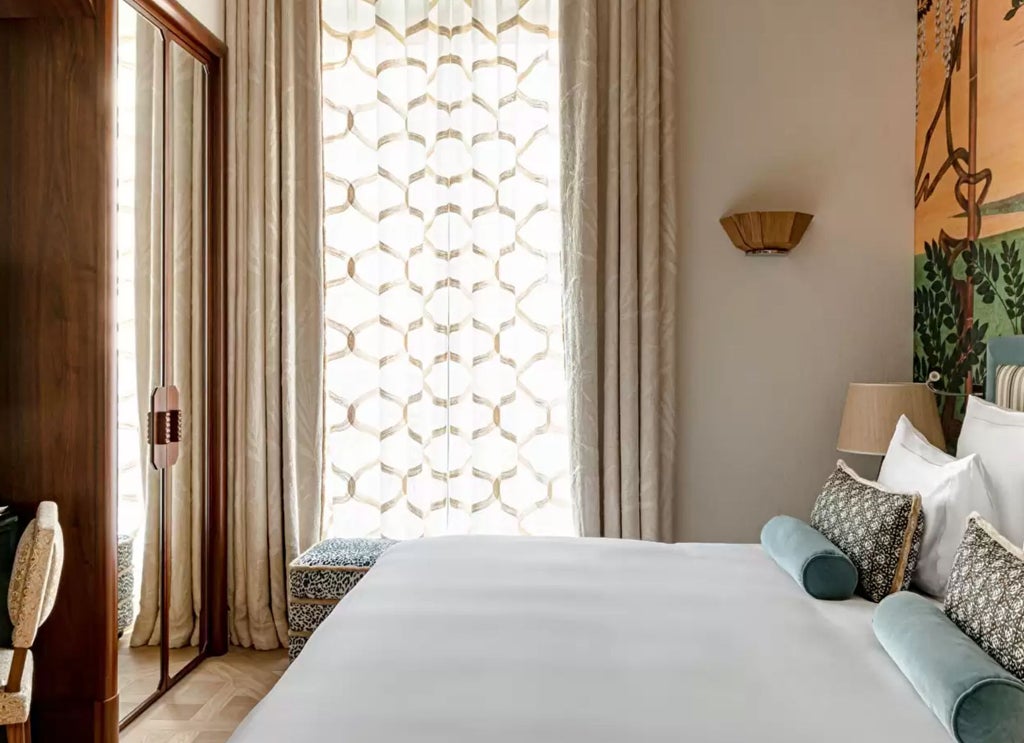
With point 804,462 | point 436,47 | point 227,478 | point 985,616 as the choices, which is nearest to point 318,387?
point 227,478

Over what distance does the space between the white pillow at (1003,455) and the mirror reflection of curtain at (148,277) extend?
266 centimetres

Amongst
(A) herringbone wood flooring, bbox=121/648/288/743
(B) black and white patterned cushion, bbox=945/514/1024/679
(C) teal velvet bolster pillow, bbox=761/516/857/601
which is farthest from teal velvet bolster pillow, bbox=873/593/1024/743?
(A) herringbone wood flooring, bbox=121/648/288/743

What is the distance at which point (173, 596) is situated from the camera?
3.11 meters

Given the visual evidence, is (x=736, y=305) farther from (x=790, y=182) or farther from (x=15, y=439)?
(x=15, y=439)

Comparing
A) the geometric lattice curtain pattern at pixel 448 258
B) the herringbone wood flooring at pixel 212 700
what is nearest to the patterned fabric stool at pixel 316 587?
the herringbone wood flooring at pixel 212 700

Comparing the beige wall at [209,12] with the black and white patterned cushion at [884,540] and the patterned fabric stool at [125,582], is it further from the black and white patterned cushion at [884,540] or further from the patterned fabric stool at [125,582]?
the black and white patterned cushion at [884,540]

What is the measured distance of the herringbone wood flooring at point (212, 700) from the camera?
8.92 feet

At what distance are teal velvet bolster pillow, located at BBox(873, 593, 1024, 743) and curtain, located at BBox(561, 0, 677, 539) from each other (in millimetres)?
1752

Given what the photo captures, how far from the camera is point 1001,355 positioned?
8.11 ft

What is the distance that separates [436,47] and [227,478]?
208 centimetres

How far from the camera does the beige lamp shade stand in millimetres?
2926

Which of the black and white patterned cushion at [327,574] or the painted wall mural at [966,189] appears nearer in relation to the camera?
the painted wall mural at [966,189]

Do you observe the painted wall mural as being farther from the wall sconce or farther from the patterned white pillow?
the wall sconce

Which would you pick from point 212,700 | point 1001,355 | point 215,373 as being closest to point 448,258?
point 215,373
